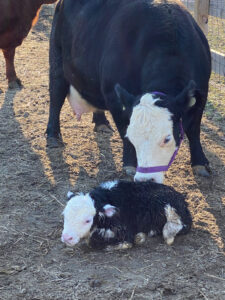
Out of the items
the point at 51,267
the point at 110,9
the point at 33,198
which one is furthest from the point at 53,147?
the point at 51,267

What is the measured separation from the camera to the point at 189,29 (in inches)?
173

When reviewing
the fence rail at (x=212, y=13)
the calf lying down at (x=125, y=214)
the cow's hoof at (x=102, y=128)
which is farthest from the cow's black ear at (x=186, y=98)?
the fence rail at (x=212, y=13)

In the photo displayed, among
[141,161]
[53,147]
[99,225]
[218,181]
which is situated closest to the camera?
[99,225]

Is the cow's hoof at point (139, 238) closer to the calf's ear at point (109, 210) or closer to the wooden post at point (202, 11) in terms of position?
the calf's ear at point (109, 210)

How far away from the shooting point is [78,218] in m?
3.37

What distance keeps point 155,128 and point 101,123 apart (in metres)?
2.37

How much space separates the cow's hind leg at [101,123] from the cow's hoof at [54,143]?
1.77 feet

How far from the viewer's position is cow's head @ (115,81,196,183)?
12.3ft

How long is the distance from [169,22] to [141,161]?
4.23ft

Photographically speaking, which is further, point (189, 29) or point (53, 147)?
point (53, 147)

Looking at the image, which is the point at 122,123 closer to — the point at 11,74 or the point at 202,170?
the point at 202,170

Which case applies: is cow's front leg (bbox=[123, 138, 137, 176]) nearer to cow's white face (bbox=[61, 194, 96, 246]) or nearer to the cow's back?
the cow's back

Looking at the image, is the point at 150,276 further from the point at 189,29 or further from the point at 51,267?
the point at 189,29

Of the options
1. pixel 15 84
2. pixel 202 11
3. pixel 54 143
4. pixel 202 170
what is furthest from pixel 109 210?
pixel 15 84
